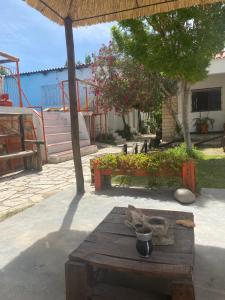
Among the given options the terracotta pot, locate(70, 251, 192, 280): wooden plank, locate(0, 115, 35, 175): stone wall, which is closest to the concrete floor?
locate(70, 251, 192, 280): wooden plank

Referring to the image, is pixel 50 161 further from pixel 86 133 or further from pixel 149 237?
pixel 149 237

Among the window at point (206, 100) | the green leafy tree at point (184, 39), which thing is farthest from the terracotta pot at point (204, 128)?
the green leafy tree at point (184, 39)

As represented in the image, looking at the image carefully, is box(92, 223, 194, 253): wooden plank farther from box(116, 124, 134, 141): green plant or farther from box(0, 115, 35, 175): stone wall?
box(116, 124, 134, 141): green plant

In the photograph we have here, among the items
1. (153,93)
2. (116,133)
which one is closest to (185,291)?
(153,93)

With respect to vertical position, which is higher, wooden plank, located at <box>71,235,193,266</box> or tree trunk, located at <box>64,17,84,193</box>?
tree trunk, located at <box>64,17,84,193</box>

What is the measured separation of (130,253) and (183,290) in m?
0.49

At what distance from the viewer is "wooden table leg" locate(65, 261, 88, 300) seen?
225 cm

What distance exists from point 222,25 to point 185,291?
727 centimetres

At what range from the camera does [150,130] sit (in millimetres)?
23547

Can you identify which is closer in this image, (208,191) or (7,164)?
(208,191)

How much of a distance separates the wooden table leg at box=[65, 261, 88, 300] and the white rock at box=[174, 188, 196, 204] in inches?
123

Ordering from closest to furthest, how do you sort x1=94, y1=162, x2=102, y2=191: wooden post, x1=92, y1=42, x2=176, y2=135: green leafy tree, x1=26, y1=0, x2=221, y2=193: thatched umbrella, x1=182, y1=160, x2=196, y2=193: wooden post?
x1=26, y1=0, x2=221, y2=193: thatched umbrella
x1=182, y1=160, x2=196, y2=193: wooden post
x1=94, y1=162, x2=102, y2=191: wooden post
x1=92, y1=42, x2=176, y2=135: green leafy tree

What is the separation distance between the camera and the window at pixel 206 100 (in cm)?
1429

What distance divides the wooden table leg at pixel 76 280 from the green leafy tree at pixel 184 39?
6.36 metres
